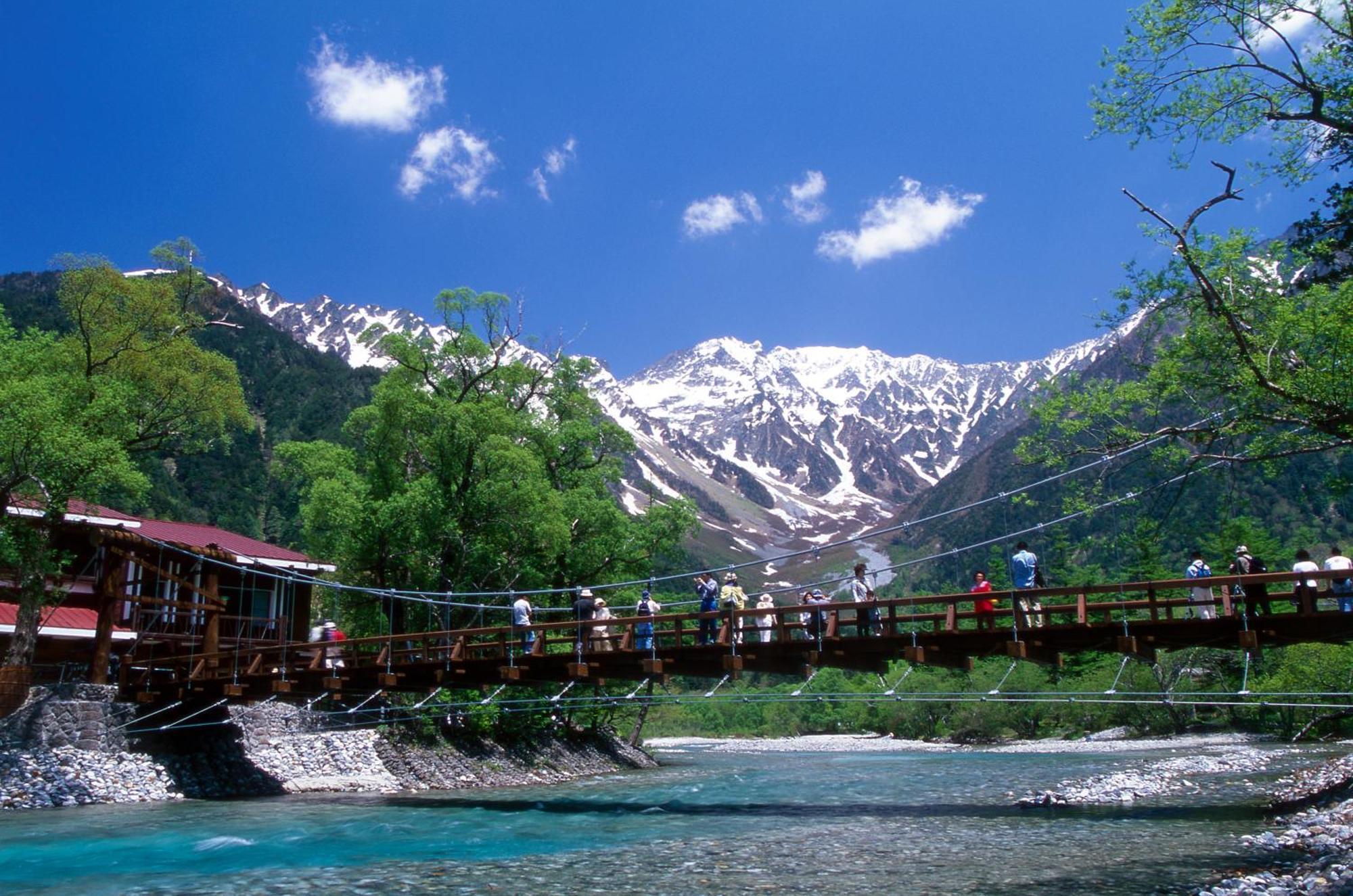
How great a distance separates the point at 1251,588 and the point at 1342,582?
3.91 ft

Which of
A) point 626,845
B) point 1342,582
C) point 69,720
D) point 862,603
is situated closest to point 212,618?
point 69,720

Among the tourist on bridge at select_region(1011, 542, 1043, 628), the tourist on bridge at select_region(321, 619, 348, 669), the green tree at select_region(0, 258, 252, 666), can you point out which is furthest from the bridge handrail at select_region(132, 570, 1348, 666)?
the green tree at select_region(0, 258, 252, 666)

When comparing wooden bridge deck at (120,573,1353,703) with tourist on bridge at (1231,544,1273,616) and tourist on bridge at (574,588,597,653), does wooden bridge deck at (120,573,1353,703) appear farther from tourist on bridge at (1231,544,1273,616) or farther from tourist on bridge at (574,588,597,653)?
tourist on bridge at (574,588,597,653)

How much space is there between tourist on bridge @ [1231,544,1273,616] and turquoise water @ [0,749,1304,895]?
3.12 metres

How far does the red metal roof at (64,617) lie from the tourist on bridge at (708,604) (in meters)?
14.0

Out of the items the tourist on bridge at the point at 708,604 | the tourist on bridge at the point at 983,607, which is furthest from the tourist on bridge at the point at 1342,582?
the tourist on bridge at the point at 708,604

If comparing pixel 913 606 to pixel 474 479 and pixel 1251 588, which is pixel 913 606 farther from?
pixel 474 479

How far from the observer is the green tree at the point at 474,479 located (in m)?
26.1

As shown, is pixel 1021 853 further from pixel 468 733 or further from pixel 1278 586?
pixel 1278 586

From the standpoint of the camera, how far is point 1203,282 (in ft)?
35.0

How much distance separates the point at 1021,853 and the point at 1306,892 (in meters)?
3.97

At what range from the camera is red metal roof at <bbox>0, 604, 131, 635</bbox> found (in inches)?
927

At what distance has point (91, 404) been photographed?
2056 cm

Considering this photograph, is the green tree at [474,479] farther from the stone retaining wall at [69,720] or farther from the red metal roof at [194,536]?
the stone retaining wall at [69,720]
